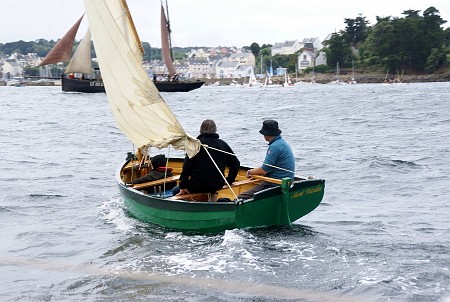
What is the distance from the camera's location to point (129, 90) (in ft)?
47.4

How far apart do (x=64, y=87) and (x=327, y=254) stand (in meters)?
88.7

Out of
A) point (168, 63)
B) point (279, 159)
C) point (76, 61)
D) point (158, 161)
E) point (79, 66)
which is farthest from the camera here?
point (168, 63)

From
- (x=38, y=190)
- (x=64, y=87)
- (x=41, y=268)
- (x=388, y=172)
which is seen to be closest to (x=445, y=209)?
(x=388, y=172)

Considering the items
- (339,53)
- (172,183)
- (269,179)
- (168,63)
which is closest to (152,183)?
(172,183)

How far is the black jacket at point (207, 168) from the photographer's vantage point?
12.8 meters

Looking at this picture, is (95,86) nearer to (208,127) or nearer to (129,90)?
(129,90)

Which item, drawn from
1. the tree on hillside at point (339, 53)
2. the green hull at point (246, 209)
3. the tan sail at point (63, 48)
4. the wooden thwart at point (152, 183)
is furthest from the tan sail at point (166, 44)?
the tree on hillside at point (339, 53)

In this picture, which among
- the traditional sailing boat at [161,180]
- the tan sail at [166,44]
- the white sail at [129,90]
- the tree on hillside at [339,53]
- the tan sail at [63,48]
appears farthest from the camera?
the tree on hillside at [339,53]

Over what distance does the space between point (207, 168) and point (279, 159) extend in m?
1.33

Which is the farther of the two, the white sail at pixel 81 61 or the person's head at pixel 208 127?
the white sail at pixel 81 61

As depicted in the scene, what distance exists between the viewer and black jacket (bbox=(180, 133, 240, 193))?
1277cm

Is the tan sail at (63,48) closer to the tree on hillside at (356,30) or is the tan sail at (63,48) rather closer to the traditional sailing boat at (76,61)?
the traditional sailing boat at (76,61)

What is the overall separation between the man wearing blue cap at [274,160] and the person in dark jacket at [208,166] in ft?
1.75

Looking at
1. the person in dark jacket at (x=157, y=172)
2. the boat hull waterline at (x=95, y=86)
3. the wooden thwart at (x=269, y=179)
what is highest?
the wooden thwart at (x=269, y=179)
